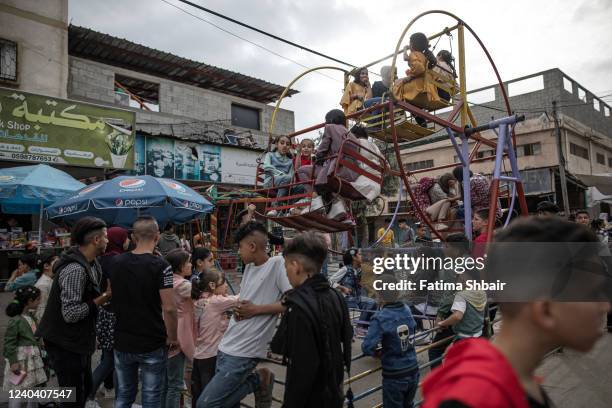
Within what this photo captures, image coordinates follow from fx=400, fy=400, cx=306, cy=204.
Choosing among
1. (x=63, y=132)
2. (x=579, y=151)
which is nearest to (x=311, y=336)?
(x=63, y=132)

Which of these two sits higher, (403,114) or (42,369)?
(403,114)

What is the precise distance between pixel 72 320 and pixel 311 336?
6.42 feet

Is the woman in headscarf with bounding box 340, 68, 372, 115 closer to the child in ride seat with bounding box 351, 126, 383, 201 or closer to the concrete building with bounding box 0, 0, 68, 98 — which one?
the child in ride seat with bounding box 351, 126, 383, 201

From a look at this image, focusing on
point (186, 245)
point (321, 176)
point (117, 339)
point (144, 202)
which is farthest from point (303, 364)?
point (186, 245)

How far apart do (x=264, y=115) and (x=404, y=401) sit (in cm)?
1894

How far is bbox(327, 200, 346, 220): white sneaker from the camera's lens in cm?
399

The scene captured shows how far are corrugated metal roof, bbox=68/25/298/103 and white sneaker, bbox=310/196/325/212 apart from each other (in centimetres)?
1566

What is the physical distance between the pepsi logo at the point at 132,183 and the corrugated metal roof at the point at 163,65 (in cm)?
1154

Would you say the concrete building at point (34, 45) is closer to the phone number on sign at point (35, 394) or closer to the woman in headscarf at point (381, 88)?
the phone number on sign at point (35, 394)

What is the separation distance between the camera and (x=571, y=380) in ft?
14.1

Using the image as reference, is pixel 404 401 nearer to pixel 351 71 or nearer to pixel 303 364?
pixel 303 364

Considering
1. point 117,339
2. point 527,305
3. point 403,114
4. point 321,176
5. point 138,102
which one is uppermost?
point 138,102

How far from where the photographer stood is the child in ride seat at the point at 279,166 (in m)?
4.61

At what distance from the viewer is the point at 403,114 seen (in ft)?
14.5
